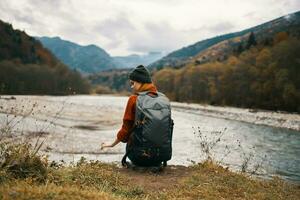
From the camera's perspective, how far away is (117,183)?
807 cm

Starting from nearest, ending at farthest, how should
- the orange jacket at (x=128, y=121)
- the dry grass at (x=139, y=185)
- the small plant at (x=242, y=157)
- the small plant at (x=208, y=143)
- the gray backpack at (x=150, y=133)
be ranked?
the dry grass at (x=139, y=185) < the gray backpack at (x=150, y=133) < the orange jacket at (x=128, y=121) < the small plant at (x=208, y=143) < the small plant at (x=242, y=157)

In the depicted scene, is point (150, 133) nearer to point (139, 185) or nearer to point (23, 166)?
point (139, 185)

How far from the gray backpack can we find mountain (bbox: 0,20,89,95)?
8764 cm

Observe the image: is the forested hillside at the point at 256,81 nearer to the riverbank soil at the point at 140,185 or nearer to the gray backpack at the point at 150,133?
the riverbank soil at the point at 140,185

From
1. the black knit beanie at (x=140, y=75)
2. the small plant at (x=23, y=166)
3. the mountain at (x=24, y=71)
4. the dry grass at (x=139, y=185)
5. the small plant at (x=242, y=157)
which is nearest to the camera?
the dry grass at (x=139, y=185)

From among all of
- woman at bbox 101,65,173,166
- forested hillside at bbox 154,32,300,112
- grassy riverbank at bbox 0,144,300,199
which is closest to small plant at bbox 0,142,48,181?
grassy riverbank at bbox 0,144,300,199

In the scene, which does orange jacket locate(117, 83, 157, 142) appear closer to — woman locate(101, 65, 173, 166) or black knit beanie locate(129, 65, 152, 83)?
woman locate(101, 65, 173, 166)

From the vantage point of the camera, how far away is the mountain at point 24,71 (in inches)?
4941

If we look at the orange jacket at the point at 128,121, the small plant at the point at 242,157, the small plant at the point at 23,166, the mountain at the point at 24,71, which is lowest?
the small plant at the point at 242,157

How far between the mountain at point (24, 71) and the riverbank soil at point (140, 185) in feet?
288

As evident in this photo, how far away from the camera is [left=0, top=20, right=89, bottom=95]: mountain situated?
412ft

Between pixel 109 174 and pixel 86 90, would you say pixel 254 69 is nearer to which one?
pixel 109 174

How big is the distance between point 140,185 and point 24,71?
458ft

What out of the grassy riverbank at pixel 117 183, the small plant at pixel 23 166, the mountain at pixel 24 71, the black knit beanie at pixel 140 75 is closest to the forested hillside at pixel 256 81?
the mountain at pixel 24 71
